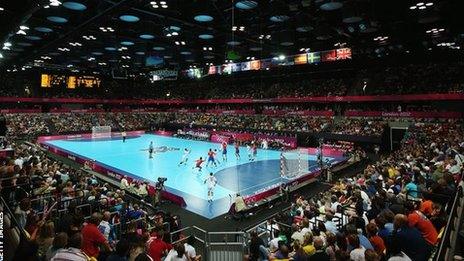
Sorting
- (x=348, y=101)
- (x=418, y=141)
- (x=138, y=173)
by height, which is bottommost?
(x=138, y=173)

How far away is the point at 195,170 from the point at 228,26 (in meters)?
10.4

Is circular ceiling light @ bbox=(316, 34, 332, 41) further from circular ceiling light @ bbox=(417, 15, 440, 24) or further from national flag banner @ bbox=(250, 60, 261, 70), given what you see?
national flag banner @ bbox=(250, 60, 261, 70)

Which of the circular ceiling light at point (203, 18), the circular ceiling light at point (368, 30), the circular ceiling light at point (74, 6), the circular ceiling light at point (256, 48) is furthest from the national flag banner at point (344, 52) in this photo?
the circular ceiling light at point (74, 6)

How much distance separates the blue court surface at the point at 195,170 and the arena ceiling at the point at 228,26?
31.6ft

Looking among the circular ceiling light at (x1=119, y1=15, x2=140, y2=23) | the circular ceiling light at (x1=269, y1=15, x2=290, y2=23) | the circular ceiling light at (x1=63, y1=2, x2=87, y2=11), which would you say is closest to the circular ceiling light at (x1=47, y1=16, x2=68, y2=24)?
the circular ceiling light at (x1=63, y1=2, x2=87, y2=11)

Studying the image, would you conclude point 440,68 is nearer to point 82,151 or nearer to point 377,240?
point 377,240

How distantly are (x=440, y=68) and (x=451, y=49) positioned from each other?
3.06m

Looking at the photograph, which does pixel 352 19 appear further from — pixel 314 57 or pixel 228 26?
pixel 314 57

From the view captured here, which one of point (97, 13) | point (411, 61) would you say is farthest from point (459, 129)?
point (97, 13)

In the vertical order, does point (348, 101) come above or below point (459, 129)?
above

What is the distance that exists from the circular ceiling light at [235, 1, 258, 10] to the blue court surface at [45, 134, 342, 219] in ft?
32.4

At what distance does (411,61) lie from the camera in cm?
3469

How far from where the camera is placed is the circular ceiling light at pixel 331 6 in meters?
16.1

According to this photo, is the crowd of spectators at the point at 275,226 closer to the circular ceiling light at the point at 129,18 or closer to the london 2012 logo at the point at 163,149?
the circular ceiling light at the point at 129,18
